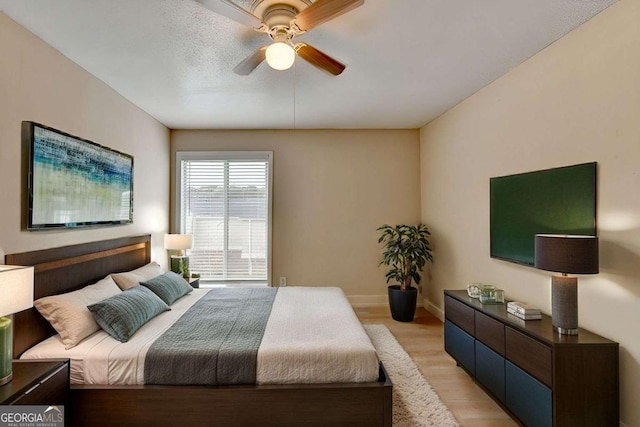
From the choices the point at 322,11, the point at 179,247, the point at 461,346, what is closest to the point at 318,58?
the point at 322,11

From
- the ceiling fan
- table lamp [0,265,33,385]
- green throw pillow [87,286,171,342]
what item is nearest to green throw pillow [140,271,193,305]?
green throw pillow [87,286,171,342]

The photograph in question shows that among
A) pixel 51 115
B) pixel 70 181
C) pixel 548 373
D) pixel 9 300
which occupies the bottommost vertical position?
pixel 548 373

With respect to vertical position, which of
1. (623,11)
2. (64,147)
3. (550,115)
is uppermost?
(623,11)

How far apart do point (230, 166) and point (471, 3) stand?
3.87m

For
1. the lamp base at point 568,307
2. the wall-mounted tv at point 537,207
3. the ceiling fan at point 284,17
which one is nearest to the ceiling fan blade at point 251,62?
the ceiling fan at point 284,17

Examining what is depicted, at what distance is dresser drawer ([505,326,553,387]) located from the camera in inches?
79.4

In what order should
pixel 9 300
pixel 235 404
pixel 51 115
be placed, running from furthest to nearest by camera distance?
pixel 51 115
pixel 235 404
pixel 9 300

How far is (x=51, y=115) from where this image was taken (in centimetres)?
253

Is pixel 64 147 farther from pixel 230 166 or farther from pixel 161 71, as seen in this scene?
pixel 230 166

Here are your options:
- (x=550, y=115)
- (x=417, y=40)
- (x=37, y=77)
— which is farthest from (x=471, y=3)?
(x=37, y=77)

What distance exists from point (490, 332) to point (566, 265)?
842mm

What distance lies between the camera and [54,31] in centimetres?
233

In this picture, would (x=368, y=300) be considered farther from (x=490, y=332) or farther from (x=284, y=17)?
(x=284, y=17)

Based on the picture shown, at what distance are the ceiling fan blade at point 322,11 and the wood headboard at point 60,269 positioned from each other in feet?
7.63
